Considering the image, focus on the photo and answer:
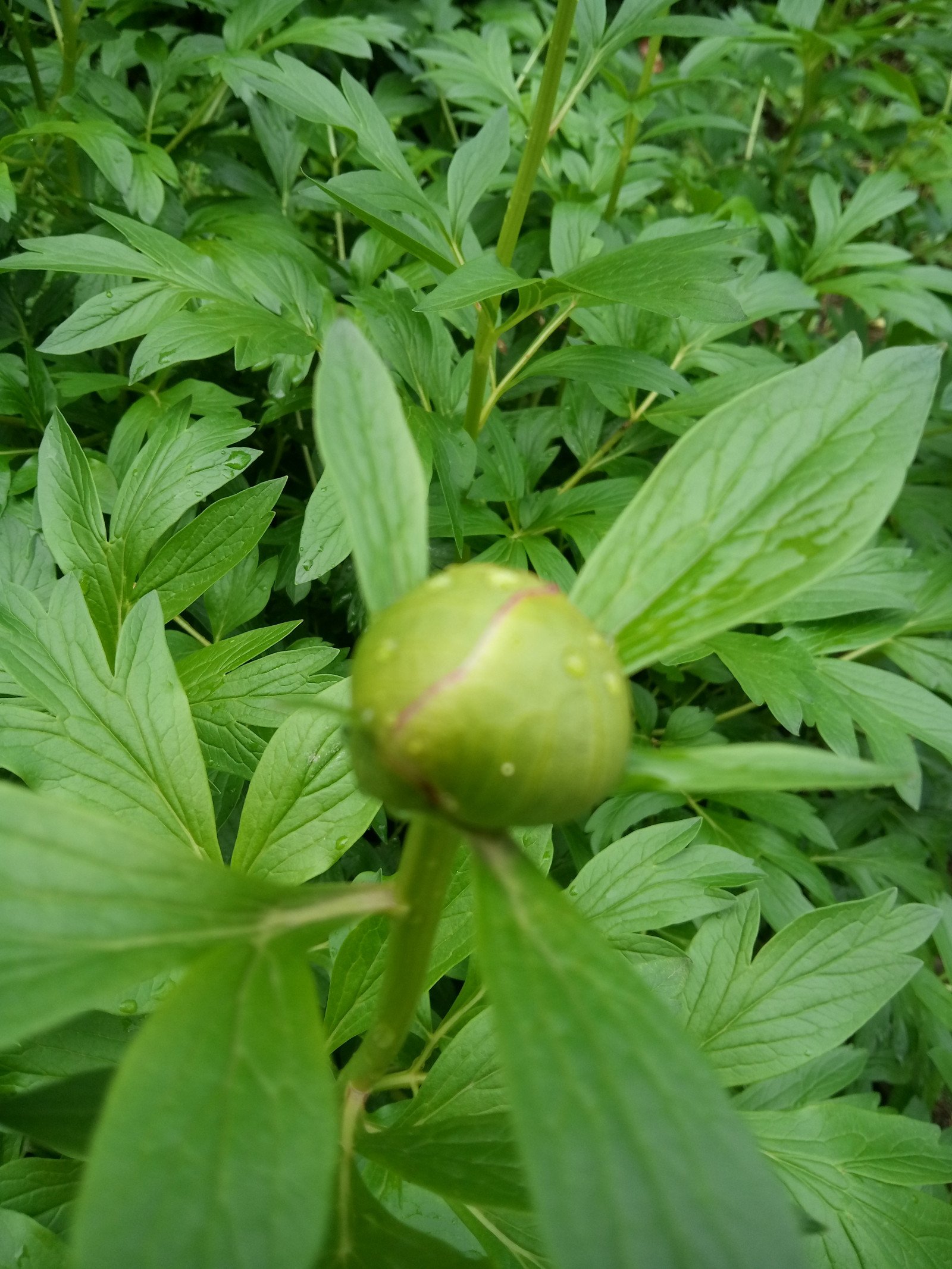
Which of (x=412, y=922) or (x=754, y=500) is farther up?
(x=754, y=500)

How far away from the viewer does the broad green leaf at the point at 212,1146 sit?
0.27 meters

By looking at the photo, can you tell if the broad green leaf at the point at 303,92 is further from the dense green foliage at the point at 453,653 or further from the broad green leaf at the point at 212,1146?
the broad green leaf at the point at 212,1146

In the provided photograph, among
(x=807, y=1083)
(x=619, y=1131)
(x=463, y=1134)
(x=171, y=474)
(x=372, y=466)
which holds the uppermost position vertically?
(x=372, y=466)

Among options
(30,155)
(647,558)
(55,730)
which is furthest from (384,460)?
(30,155)

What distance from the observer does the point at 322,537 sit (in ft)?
2.65

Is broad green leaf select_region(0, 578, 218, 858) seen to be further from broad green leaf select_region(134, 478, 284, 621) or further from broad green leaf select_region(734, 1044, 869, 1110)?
broad green leaf select_region(734, 1044, 869, 1110)

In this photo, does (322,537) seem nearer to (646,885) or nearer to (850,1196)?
(646,885)

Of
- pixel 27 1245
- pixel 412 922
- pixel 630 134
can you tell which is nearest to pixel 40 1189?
pixel 27 1245

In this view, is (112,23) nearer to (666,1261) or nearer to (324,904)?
(324,904)

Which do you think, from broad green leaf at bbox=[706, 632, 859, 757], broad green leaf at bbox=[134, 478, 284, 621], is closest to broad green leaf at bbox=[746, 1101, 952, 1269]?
broad green leaf at bbox=[706, 632, 859, 757]

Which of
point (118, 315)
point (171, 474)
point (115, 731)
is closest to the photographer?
point (115, 731)

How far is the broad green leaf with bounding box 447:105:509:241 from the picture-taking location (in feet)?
3.08

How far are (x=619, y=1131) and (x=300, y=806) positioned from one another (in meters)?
0.36

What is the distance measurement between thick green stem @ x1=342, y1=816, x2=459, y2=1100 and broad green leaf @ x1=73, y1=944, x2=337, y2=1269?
0.08m
